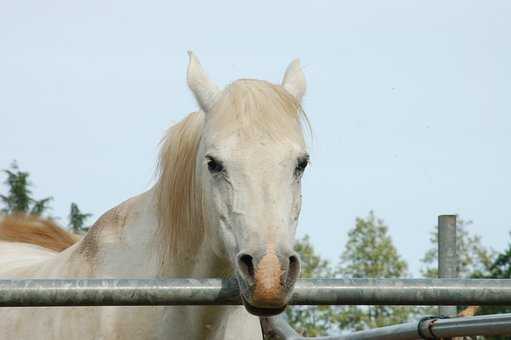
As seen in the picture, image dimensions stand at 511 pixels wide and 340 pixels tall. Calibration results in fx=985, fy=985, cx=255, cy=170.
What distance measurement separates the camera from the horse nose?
9.22 ft

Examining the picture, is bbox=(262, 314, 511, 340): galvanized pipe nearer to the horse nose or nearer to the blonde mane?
the horse nose

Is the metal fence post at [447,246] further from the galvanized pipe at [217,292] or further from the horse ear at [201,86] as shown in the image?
the galvanized pipe at [217,292]

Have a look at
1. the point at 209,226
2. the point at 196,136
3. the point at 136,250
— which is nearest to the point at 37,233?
the point at 136,250

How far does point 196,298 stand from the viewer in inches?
91.1

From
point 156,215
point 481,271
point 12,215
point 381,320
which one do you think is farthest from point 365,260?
point 156,215

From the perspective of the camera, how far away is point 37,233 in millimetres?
6027

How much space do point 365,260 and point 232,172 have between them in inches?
1225

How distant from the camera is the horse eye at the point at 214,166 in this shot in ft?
11.0

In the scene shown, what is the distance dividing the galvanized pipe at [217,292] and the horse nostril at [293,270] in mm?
373

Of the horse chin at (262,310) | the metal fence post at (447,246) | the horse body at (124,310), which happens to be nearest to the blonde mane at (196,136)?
the horse body at (124,310)

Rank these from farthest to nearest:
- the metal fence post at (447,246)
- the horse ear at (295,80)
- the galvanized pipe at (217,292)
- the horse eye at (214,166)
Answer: the metal fence post at (447,246), the horse ear at (295,80), the horse eye at (214,166), the galvanized pipe at (217,292)

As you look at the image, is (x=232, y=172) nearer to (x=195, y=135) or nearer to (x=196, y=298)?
(x=195, y=135)

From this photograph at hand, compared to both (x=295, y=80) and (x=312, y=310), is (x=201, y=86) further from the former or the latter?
(x=312, y=310)

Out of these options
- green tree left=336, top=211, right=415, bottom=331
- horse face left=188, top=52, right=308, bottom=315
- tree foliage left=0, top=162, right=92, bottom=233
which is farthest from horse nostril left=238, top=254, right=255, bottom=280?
green tree left=336, top=211, right=415, bottom=331
